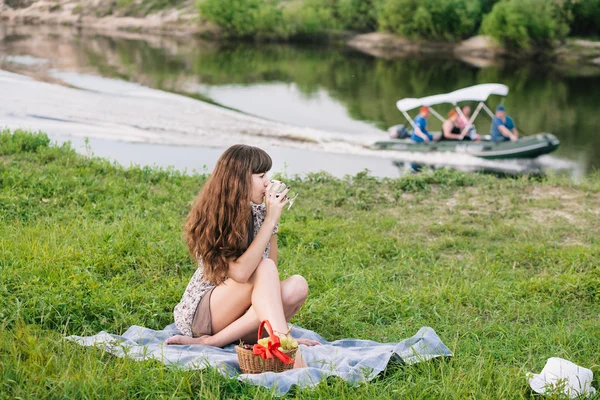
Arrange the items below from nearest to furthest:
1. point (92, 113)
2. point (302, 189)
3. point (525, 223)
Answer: point (525, 223), point (302, 189), point (92, 113)

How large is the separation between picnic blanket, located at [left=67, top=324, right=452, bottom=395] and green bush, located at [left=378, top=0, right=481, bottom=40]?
104ft

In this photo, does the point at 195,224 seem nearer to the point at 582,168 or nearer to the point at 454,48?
the point at 582,168

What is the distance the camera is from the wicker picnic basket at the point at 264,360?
11.0ft

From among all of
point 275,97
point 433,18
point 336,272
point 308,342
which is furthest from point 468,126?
point 433,18

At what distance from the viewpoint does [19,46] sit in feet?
98.4

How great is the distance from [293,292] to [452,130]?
40.4 feet

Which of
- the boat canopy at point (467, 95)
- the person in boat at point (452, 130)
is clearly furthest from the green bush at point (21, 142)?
the boat canopy at point (467, 95)

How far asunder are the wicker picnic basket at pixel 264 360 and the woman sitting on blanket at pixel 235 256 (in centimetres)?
30

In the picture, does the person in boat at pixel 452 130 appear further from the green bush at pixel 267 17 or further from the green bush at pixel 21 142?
the green bush at pixel 267 17

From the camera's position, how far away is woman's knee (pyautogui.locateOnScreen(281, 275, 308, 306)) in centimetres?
378

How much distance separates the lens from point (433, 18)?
113 ft

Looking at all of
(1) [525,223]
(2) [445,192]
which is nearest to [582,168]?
(2) [445,192]

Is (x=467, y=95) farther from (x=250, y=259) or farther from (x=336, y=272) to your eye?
(x=250, y=259)

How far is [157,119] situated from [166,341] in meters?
12.9
